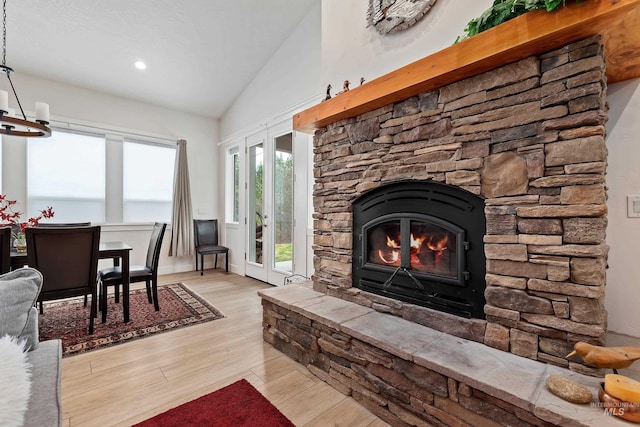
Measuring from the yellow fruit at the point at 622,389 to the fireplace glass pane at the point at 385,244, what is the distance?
1058mm

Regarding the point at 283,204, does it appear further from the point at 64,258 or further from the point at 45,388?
the point at 45,388

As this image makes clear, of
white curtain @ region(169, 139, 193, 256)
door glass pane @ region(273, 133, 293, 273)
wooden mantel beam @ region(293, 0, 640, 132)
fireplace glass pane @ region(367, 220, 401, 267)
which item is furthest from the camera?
white curtain @ region(169, 139, 193, 256)

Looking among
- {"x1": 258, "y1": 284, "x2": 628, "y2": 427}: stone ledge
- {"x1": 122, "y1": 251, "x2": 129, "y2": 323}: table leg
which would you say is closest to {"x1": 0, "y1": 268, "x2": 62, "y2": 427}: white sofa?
{"x1": 258, "y1": 284, "x2": 628, "y2": 427}: stone ledge

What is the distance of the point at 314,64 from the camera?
3.39m

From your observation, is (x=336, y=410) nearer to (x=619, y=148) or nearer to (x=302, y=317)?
(x=302, y=317)

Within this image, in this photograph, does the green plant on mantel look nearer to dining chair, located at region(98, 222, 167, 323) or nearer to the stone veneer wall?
the stone veneer wall

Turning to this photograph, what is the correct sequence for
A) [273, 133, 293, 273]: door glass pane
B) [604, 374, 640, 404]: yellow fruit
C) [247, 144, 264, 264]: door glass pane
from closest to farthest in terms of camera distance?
[604, 374, 640, 404]: yellow fruit, [273, 133, 293, 273]: door glass pane, [247, 144, 264, 264]: door glass pane

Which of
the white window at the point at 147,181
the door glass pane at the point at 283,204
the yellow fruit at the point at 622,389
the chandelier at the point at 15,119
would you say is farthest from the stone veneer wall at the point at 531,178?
the white window at the point at 147,181

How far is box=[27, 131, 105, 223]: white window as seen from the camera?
151 inches

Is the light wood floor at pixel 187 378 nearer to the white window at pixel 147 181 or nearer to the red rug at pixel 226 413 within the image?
the red rug at pixel 226 413

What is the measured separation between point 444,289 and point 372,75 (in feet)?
5.50

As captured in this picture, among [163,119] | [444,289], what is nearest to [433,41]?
[444,289]

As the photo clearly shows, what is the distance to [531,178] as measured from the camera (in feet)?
4.30

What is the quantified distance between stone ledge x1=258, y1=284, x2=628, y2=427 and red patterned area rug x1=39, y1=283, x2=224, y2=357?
59.0 inches
